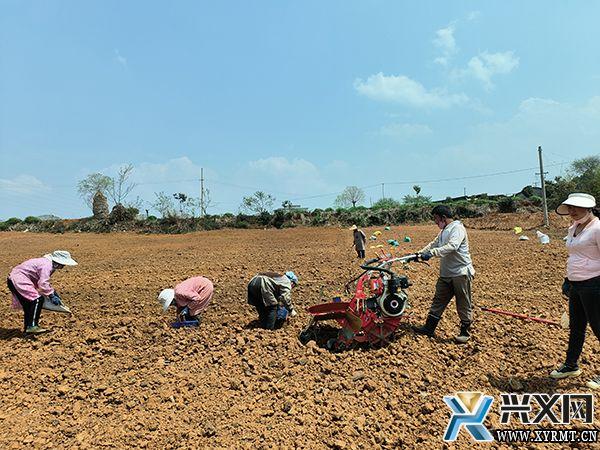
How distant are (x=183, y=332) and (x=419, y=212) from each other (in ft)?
93.4

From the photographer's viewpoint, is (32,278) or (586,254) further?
(32,278)

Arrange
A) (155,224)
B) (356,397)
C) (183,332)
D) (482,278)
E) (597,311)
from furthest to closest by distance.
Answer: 1. (155,224)
2. (482,278)
3. (183,332)
4. (356,397)
5. (597,311)

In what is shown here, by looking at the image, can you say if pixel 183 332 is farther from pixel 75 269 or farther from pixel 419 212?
pixel 419 212

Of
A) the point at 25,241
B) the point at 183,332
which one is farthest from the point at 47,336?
the point at 25,241

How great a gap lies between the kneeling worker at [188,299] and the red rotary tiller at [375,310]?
83.0 inches

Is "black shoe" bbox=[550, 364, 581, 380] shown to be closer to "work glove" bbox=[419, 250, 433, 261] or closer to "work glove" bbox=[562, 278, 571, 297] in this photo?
"work glove" bbox=[562, 278, 571, 297]

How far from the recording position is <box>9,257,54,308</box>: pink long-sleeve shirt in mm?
5230

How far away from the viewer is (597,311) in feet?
10.6

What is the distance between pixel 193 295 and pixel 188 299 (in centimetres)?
9

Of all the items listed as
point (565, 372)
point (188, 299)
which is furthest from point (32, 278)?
point (565, 372)

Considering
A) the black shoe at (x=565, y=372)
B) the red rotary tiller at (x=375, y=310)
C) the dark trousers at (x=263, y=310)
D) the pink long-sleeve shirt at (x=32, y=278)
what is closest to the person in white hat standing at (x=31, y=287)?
the pink long-sleeve shirt at (x=32, y=278)

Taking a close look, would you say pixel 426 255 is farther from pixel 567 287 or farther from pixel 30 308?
pixel 30 308

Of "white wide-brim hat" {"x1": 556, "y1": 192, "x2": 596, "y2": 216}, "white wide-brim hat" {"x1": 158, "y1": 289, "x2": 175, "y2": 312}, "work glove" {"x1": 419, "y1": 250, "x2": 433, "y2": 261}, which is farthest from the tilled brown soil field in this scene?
"white wide-brim hat" {"x1": 556, "y1": 192, "x2": 596, "y2": 216}

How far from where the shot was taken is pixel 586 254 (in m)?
3.28
